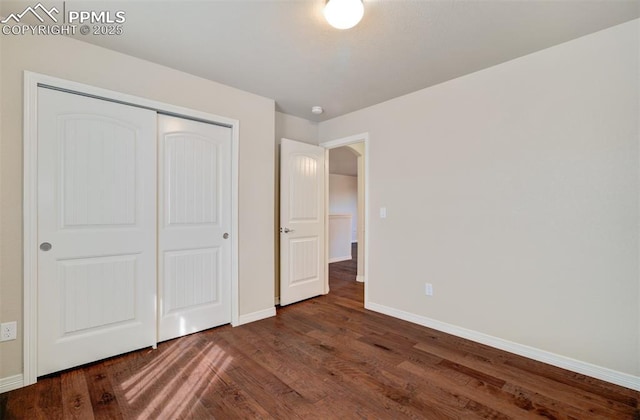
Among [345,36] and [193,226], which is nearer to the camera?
[345,36]

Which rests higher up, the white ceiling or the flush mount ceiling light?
the white ceiling

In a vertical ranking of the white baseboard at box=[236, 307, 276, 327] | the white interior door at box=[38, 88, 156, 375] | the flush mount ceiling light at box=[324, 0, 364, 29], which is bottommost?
the white baseboard at box=[236, 307, 276, 327]

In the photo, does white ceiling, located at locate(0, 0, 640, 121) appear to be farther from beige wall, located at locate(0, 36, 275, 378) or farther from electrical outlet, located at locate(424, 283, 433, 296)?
electrical outlet, located at locate(424, 283, 433, 296)

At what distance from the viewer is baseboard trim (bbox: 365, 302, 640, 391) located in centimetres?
192

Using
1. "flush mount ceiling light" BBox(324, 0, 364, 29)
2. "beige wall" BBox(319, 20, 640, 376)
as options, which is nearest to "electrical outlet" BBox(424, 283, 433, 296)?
"beige wall" BBox(319, 20, 640, 376)

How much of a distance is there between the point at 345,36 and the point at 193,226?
2073 millimetres

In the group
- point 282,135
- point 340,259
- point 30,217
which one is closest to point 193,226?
point 30,217

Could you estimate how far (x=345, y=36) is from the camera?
2016mm

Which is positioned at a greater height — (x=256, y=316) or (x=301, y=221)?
(x=301, y=221)

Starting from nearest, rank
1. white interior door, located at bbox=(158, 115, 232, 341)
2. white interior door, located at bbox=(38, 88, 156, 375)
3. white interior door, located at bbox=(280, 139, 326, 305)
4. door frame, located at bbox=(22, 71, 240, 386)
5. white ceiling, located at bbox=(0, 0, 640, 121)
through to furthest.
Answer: white ceiling, located at bbox=(0, 0, 640, 121)
door frame, located at bbox=(22, 71, 240, 386)
white interior door, located at bbox=(38, 88, 156, 375)
white interior door, located at bbox=(158, 115, 232, 341)
white interior door, located at bbox=(280, 139, 326, 305)

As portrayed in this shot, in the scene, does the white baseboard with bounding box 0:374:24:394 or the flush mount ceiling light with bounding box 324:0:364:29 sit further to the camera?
the white baseboard with bounding box 0:374:24:394

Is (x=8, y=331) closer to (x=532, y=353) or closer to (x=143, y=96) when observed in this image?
(x=143, y=96)

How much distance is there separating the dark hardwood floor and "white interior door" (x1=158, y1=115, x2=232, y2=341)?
0.89ft

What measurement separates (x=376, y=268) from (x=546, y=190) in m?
1.78
